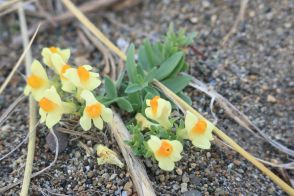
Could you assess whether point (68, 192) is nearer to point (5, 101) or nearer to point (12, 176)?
point (12, 176)

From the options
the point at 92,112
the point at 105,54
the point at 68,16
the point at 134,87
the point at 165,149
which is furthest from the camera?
the point at 68,16

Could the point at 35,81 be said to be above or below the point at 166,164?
above

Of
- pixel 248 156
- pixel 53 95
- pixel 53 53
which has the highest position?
pixel 53 53

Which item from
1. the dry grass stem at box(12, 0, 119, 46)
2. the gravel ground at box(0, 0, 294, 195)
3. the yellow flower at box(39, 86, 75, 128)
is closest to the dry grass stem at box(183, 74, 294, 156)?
the gravel ground at box(0, 0, 294, 195)

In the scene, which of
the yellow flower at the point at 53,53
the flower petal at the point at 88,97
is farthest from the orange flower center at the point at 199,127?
the yellow flower at the point at 53,53

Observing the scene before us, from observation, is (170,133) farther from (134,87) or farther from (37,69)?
(37,69)

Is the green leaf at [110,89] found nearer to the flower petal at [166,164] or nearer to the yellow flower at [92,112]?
the yellow flower at [92,112]

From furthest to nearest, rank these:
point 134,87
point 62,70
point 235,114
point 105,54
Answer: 1. point 105,54
2. point 235,114
3. point 134,87
4. point 62,70

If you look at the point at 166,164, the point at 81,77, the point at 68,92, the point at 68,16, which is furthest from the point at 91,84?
the point at 68,16
